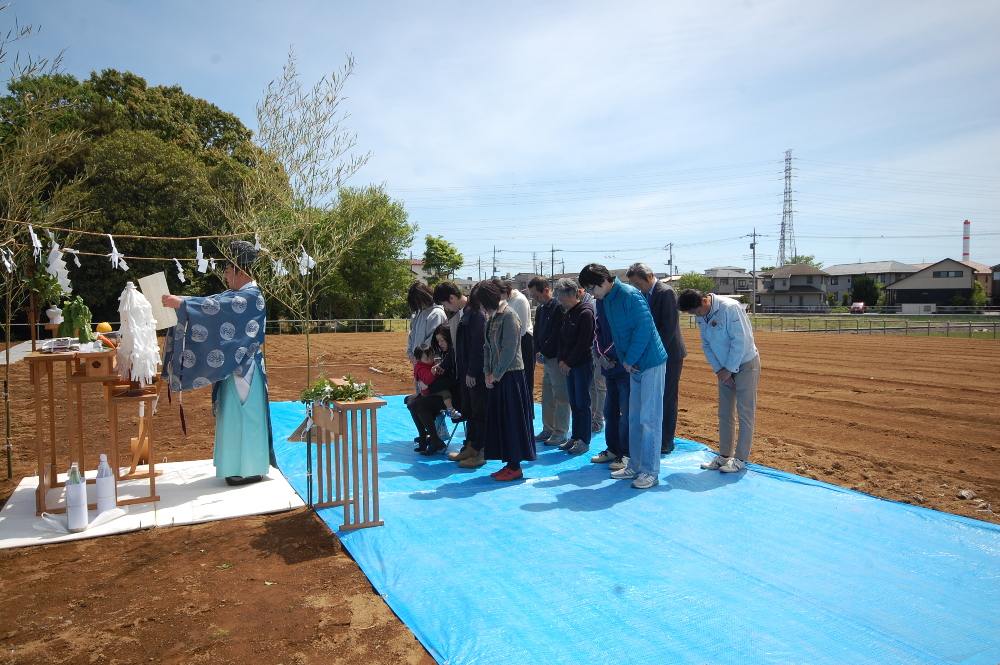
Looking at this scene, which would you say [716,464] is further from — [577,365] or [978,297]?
[978,297]

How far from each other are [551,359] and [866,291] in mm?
53615

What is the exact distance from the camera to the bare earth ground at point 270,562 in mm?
3027

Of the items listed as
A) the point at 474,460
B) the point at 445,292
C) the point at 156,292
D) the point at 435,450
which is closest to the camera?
the point at 156,292

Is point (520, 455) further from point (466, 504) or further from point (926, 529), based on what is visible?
point (926, 529)

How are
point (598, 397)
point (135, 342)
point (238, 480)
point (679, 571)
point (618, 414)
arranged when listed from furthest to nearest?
1. point (598, 397)
2. point (618, 414)
3. point (238, 480)
4. point (135, 342)
5. point (679, 571)

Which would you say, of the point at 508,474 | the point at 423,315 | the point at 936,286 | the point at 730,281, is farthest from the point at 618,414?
the point at 730,281

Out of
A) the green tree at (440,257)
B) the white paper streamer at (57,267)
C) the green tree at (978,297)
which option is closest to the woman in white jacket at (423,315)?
the white paper streamer at (57,267)

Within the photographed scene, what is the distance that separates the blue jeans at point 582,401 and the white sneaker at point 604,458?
43 cm

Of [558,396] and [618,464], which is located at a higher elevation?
[558,396]

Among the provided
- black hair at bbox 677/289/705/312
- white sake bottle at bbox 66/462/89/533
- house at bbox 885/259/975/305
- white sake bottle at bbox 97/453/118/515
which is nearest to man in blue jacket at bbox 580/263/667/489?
black hair at bbox 677/289/705/312

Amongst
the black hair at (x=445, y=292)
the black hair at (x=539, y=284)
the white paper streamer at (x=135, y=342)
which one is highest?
the black hair at (x=539, y=284)

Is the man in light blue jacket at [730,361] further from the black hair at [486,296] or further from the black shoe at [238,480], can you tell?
the black shoe at [238,480]

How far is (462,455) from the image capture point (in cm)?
618

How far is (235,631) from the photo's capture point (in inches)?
123
